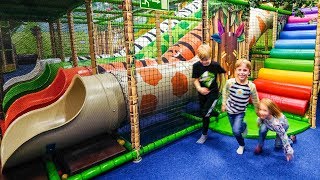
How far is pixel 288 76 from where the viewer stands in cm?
442

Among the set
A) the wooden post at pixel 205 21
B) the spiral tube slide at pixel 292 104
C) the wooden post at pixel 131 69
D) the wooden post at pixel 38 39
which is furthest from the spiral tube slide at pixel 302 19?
the wooden post at pixel 38 39

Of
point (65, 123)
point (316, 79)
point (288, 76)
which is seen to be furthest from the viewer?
point (288, 76)

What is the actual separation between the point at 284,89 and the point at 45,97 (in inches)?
161

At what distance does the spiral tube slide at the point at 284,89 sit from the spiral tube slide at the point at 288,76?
157 millimetres

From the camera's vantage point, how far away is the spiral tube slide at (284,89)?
397cm

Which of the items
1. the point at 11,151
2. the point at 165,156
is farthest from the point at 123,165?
the point at 11,151

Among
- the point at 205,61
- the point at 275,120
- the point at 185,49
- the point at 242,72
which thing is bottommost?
the point at 275,120

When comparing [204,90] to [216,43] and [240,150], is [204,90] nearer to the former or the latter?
[240,150]

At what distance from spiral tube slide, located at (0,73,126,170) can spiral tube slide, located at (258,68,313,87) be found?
124 inches

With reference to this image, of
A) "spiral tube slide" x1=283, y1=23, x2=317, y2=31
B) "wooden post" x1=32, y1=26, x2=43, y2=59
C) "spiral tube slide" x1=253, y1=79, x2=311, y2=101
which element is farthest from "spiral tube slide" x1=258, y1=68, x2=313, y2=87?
"wooden post" x1=32, y1=26, x2=43, y2=59

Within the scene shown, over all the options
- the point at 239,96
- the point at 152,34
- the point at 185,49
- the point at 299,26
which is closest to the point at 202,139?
the point at 239,96

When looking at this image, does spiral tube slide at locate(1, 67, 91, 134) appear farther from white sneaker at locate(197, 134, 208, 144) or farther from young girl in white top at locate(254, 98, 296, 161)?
young girl in white top at locate(254, 98, 296, 161)

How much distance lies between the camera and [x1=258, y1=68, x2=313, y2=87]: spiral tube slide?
13.8 ft

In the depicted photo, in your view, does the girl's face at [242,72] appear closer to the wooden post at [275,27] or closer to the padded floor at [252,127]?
the padded floor at [252,127]
